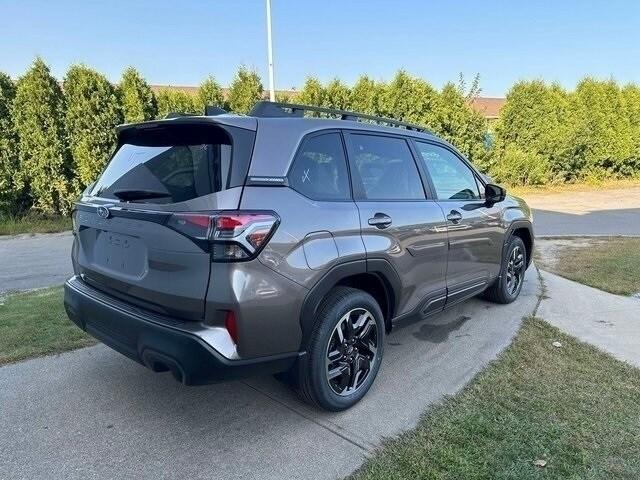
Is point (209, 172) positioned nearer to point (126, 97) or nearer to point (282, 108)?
point (282, 108)

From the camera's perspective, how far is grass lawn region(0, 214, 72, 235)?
987cm

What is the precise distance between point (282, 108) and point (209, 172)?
2.51 ft

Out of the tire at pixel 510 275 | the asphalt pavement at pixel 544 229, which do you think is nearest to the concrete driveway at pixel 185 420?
the tire at pixel 510 275

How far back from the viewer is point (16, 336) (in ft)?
12.8

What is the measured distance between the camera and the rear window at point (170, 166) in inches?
93.6

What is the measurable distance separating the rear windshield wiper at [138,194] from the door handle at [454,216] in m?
2.23

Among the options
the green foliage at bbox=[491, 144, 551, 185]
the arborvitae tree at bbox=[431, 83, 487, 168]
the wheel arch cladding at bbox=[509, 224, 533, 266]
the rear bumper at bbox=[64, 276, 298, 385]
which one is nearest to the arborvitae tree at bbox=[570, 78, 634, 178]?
the green foliage at bbox=[491, 144, 551, 185]

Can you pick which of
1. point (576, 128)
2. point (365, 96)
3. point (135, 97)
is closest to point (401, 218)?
point (135, 97)

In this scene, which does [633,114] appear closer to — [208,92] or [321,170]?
[208,92]

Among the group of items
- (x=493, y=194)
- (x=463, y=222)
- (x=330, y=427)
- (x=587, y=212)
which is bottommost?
(x=587, y=212)

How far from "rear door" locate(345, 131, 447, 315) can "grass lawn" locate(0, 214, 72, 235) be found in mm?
9093

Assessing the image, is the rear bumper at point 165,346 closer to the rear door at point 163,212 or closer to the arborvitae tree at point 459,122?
the rear door at point 163,212

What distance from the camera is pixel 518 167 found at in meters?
16.4

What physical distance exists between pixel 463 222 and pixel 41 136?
959cm
